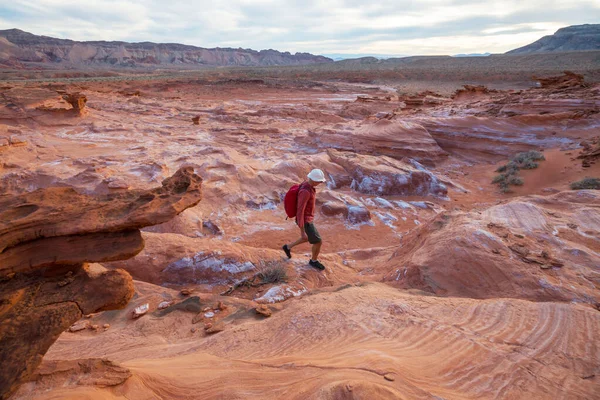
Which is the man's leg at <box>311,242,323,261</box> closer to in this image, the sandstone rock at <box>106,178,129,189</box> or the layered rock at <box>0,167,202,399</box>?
the layered rock at <box>0,167,202,399</box>

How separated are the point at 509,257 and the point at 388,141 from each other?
27.0 ft

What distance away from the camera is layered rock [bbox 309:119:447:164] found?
12.0m

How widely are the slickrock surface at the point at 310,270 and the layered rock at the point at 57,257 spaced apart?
2 cm

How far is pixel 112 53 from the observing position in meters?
88.2

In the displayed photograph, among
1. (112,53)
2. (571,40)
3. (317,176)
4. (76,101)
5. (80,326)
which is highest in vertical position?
(571,40)

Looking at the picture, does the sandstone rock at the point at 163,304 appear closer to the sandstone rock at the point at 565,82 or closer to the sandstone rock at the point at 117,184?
the sandstone rock at the point at 117,184

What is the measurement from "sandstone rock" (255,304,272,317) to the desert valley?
0.03m

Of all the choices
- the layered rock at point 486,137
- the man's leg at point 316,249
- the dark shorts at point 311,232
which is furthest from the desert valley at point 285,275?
the layered rock at point 486,137

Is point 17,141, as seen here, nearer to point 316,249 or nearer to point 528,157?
point 316,249

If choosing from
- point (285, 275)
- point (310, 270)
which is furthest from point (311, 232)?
point (285, 275)

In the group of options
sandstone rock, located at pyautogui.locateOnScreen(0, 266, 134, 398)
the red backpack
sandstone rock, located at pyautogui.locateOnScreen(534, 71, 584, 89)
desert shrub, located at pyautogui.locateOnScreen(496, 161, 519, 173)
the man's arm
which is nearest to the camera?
sandstone rock, located at pyautogui.locateOnScreen(0, 266, 134, 398)

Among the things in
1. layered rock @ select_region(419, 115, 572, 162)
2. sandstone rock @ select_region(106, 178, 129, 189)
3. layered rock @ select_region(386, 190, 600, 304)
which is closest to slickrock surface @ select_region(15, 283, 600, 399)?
layered rock @ select_region(386, 190, 600, 304)

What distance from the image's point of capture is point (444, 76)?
45406 millimetres

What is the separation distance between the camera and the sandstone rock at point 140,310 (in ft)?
13.4
